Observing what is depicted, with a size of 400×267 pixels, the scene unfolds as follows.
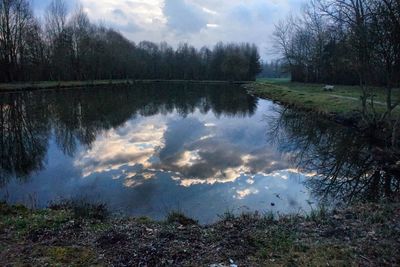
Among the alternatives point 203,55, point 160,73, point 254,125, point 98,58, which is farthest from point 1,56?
point 203,55

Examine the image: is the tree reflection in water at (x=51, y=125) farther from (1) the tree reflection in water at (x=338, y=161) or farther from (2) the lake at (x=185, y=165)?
(1) the tree reflection in water at (x=338, y=161)

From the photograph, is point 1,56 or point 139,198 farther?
point 1,56

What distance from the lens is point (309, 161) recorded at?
50.7ft

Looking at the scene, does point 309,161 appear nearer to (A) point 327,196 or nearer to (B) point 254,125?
(A) point 327,196

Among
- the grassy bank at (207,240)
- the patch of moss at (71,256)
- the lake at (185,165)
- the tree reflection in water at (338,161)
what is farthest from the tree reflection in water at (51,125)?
the tree reflection in water at (338,161)

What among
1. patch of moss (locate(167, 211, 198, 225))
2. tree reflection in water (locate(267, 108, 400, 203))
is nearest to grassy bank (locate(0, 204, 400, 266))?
patch of moss (locate(167, 211, 198, 225))

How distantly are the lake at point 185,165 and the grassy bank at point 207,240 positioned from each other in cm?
214

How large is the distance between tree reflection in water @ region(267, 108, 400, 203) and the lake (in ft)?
0.13

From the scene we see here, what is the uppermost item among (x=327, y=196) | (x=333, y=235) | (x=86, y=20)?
(x=86, y=20)

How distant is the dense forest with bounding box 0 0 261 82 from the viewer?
56562 mm

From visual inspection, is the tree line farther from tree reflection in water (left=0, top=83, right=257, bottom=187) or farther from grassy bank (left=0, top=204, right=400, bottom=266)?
tree reflection in water (left=0, top=83, right=257, bottom=187)

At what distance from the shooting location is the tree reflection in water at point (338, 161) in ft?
36.6

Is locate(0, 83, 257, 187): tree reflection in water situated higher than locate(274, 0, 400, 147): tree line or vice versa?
locate(274, 0, 400, 147): tree line

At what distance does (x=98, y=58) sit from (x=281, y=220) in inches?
2840
